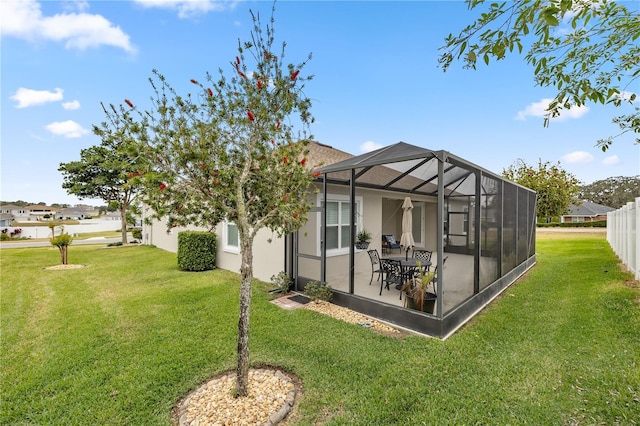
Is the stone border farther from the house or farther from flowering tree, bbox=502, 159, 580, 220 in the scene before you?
flowering tree, bbox=502, 159, 580, 220

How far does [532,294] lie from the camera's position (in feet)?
23.5

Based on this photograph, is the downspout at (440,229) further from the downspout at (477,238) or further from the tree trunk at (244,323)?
the tree trunk at (244,323)

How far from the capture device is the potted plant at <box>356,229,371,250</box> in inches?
341

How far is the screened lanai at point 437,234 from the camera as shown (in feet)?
16.3

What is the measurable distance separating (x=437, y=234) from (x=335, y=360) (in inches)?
92.3

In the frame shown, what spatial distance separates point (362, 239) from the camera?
8852 millimetres

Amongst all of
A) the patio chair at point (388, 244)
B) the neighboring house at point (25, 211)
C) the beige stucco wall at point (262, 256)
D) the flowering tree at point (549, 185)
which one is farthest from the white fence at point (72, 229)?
the flowering tree at point (549, 185)

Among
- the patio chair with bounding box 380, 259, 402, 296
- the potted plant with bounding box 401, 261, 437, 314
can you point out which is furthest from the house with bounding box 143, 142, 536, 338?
the patio chair with bounding box 380, 259, 402, 296

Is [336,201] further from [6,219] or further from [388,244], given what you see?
[6,219]

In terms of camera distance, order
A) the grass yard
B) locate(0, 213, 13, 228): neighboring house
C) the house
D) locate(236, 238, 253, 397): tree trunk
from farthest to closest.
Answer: locate(0, 213, 13, 228): neighboring house
the house
locate(236, 238, 253, 397): tree trunk
the grass yard

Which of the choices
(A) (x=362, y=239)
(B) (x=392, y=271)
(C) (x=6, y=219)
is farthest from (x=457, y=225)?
(C) (x=6, y=219)

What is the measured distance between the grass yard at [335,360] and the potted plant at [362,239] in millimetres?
3342

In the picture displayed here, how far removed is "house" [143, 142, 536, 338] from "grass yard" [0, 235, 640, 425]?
0.59 metres

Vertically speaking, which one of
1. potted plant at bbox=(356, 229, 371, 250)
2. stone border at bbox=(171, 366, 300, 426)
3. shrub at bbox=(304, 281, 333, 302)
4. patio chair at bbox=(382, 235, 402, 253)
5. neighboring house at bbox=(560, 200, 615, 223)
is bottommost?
stone border at bbox=(171, 366, 300, 426)
